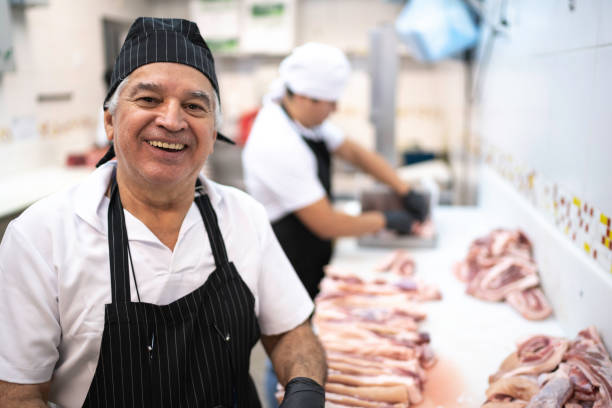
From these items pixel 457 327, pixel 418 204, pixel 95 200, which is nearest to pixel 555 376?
pixel 457 327

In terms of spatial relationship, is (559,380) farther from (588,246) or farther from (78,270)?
(78,270)

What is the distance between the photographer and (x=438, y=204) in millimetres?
4070

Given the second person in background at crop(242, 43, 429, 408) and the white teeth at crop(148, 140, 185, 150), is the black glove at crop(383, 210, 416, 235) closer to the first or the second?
the second person in background at crop(242, 43, 429, 408)

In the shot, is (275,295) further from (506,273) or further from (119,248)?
(506,273)

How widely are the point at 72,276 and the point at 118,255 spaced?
0.12m

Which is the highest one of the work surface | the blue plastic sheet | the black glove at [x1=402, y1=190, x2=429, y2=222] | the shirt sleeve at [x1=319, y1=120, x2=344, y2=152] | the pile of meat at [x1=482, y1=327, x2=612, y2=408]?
the blue plastic sheet

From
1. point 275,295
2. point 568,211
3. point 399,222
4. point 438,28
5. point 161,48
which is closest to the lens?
point 161,48

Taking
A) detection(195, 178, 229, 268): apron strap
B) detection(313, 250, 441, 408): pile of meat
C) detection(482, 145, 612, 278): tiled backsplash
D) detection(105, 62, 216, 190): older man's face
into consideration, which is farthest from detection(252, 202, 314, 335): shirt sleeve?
detection(482, 145, 612, 278): tiled backsplash

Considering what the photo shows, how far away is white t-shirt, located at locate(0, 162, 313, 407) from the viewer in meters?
1.26

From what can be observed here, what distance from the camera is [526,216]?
2611 mm

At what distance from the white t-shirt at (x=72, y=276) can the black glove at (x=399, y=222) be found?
1.59 metres

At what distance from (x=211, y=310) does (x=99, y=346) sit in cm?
29

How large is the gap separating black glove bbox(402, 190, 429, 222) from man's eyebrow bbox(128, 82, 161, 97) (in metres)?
2.08

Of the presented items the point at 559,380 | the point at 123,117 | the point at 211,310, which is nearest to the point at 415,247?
the point at 559,380
